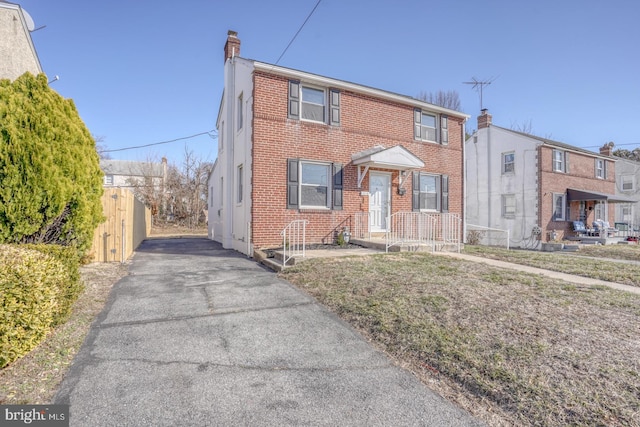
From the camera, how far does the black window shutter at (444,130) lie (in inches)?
502

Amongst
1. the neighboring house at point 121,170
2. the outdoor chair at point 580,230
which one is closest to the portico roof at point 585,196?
the outdoor chair at point 580,230

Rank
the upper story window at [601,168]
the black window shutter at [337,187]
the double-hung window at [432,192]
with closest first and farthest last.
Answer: the black window shutter at [337,187] → the double-hung window at [432,192] → the upper story window at [601,168]

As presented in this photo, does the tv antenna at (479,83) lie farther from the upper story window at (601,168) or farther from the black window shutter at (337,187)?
the black window shutter at (337,187)

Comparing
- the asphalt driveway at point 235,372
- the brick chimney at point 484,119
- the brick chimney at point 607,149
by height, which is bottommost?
the asphalt driveway at point 235,372

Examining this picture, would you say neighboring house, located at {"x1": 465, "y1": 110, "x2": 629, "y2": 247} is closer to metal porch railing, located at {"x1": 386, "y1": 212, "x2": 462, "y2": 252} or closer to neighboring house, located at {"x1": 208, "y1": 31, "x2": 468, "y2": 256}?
metal porch railing, located at {"x1": 386, "y1": 212, "x2": 462, "y2": 252}

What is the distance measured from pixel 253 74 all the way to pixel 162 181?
20.2 meters

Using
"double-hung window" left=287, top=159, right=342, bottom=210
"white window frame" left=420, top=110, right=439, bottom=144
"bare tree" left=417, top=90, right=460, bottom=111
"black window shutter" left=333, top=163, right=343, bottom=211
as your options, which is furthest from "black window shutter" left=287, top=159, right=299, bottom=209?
"bare tree" left=417, top=90, right=460, bottom=111

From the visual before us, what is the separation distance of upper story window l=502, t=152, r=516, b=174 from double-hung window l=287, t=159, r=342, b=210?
13646 mm

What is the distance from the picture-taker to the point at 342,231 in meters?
10.4

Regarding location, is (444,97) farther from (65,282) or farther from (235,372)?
(235,372)

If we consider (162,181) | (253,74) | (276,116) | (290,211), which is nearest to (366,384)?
(290,211)

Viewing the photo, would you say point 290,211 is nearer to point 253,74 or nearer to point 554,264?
point 253,74

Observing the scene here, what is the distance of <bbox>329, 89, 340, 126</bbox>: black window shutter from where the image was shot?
10.4 metres

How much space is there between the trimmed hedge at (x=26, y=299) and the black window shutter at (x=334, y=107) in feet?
27.5
